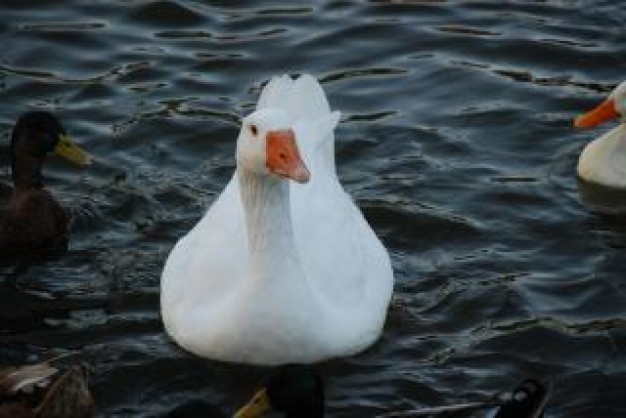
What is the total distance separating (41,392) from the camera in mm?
8828

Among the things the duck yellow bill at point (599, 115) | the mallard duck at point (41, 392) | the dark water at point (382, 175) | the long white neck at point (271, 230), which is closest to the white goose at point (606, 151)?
the duck yellow bill at point (599, 115)

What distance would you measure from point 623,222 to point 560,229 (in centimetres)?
56

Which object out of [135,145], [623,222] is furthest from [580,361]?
[135,145]

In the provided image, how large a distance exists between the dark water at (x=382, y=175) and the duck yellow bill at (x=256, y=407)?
28.7 inches

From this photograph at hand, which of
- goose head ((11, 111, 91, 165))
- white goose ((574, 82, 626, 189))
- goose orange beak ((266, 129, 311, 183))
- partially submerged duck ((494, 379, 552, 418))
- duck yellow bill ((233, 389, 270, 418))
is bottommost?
duck yellow bill ((233, 389, 270, 418))

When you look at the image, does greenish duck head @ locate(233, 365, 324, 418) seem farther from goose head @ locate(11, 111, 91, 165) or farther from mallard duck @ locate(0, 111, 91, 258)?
goose head @ locate(11, 111, 91, 165)

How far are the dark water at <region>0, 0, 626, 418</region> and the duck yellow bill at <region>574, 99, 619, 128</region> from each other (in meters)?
0.36

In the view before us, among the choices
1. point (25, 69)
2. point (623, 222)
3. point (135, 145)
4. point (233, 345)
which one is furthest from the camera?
point (25, 69)

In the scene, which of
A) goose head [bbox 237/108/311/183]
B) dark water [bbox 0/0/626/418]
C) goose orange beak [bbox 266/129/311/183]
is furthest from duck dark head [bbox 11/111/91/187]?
goose orange beak [bbox 266/129/311/183]

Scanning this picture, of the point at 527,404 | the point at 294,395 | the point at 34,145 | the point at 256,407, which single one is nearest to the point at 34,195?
the point at 34,145

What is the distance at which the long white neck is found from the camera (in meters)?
9.48

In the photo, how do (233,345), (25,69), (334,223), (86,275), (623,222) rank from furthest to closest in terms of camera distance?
(25,69) → (623,222) → (86,275) → (334,223) → (233,345)

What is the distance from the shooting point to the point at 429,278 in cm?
1068

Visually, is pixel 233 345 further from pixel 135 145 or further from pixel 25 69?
pixel 25 69
